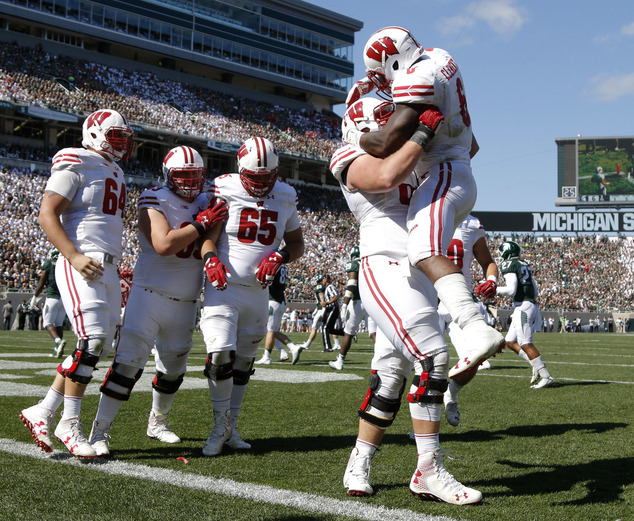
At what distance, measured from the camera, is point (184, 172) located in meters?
4.58

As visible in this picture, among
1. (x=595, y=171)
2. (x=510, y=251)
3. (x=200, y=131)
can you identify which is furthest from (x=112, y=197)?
(x=595, y=171)

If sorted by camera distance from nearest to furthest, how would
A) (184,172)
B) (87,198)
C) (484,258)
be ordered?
(87,198), (184,172), (484,258)

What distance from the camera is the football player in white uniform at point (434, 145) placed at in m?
3.09

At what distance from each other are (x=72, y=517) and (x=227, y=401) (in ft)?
5.57

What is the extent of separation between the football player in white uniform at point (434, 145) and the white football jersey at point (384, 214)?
0.09 m

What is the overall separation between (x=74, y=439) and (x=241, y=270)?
1.41 m

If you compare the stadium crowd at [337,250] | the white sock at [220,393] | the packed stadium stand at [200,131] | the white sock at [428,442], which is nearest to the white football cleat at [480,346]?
the white sock at [428,442]

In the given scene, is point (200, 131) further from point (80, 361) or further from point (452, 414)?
point (80, 361)

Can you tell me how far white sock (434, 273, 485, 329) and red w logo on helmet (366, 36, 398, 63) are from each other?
1.15 meters

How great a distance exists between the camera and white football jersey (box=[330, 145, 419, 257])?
345cm

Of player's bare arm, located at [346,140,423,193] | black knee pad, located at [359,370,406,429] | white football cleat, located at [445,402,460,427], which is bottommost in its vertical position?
white football cleat, located at [445,402,460,427]

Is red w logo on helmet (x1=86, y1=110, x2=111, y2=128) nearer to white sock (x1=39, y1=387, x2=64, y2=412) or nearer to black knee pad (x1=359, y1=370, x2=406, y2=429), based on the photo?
white sock (x1=39, y1=387, x2=64, y2=412)

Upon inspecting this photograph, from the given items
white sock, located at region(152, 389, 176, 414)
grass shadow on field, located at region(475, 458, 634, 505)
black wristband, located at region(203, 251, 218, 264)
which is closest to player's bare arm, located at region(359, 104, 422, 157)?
black wristband, located at region(203, 251, 218, 264)

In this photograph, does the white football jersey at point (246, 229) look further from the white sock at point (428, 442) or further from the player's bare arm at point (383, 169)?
the white sock at point (428, 442)
